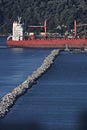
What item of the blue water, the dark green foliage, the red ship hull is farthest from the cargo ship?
the blue water

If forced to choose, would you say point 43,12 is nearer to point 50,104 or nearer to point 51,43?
point 51,43

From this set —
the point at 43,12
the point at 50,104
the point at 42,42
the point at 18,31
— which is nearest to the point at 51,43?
the point at 42,42

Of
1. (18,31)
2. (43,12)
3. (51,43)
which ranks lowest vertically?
(51,43)

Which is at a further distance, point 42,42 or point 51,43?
point 42,42

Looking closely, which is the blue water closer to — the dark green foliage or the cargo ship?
the cargo ship

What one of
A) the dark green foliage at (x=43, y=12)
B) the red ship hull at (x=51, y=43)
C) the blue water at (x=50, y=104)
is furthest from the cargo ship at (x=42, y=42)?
the blue water at (x=50, y=104)

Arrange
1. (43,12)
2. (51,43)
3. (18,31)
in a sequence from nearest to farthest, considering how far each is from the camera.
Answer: (51,43)
(18,31)
(43,12)

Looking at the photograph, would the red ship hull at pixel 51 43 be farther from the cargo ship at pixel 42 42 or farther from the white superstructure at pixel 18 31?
the white superstructure at pixel 18 31

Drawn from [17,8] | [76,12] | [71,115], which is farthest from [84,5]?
[71,115]

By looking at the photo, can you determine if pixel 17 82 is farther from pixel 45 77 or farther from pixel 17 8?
pixel 17 8
